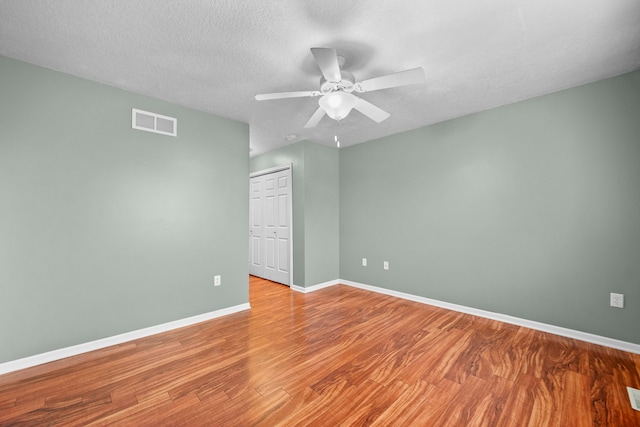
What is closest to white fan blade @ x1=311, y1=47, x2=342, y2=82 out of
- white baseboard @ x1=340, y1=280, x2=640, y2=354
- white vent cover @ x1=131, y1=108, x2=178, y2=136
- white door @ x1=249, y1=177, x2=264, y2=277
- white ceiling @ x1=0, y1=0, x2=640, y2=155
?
white ceiling @ x1=0, y1=0, x2=640, y2=155

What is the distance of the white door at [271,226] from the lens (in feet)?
15.3

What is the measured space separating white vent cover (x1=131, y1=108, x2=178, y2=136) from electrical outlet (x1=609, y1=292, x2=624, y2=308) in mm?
4547

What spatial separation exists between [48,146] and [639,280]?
513 centimetres

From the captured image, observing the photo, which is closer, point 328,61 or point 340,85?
point 328,61

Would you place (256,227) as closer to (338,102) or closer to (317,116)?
(317,116)

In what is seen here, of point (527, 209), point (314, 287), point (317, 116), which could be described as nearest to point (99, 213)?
point (317, 116)

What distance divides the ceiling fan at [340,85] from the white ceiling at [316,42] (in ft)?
0.86

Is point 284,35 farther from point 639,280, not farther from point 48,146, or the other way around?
point 639,280

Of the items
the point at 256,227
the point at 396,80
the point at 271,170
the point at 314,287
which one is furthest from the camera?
the point at 256,227

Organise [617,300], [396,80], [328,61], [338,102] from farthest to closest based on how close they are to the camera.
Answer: [617,300], [338,102], [396,80], [328,61]

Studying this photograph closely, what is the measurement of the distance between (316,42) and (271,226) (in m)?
3.51

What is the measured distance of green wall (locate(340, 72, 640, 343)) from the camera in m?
2.44

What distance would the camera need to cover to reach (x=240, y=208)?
11.5 feet

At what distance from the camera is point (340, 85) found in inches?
78.7
